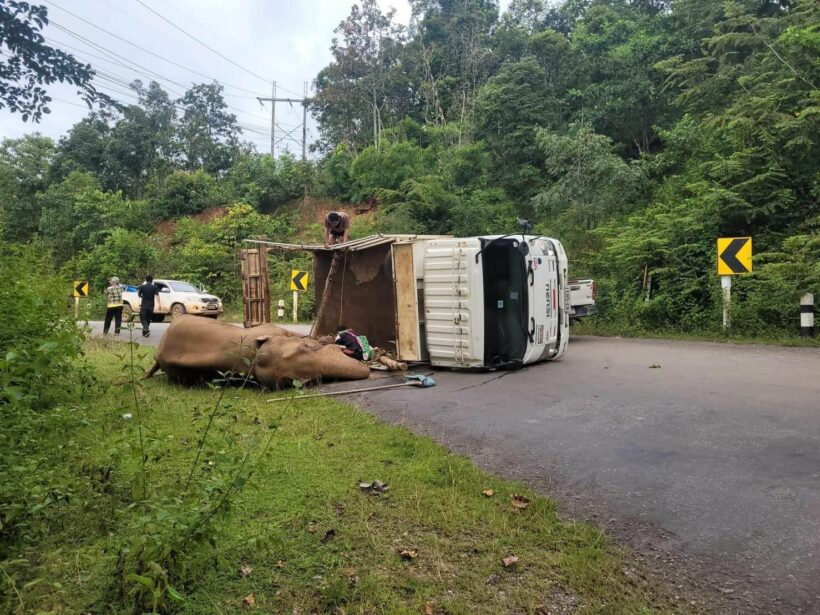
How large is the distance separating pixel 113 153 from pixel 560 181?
3557cm

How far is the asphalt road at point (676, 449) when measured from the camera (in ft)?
9.85

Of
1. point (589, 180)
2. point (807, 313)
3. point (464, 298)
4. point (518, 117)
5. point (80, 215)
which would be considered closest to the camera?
point (464, 298)

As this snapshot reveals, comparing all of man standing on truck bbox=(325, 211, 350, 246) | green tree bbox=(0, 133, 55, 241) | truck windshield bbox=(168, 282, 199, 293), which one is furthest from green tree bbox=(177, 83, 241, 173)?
man standing on truck bbox=(325, 211, 350, 246)

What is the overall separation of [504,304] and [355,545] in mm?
6343

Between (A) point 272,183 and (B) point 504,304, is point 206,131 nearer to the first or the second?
(A) point 272,183

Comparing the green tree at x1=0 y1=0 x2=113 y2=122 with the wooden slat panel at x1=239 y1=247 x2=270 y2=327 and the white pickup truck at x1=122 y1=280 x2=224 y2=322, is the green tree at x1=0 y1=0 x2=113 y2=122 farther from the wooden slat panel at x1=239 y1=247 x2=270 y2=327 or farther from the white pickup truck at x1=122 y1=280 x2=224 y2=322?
the white pickup truck at x1=122 y1=280 x2=224 y2=322

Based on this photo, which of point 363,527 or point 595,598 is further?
point 363,527

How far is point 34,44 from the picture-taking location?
4828mm

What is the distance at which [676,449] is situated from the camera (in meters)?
4.71

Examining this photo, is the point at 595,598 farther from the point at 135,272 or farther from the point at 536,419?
the point at 135,272

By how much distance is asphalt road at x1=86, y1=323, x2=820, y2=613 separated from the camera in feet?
9.73

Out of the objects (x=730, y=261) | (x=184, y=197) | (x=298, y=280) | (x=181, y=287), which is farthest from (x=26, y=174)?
(x=730, y=261)

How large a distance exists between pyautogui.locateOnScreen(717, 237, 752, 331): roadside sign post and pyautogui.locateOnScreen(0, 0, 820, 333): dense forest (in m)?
0.51

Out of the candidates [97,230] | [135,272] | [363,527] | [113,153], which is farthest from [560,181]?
[113,153]
